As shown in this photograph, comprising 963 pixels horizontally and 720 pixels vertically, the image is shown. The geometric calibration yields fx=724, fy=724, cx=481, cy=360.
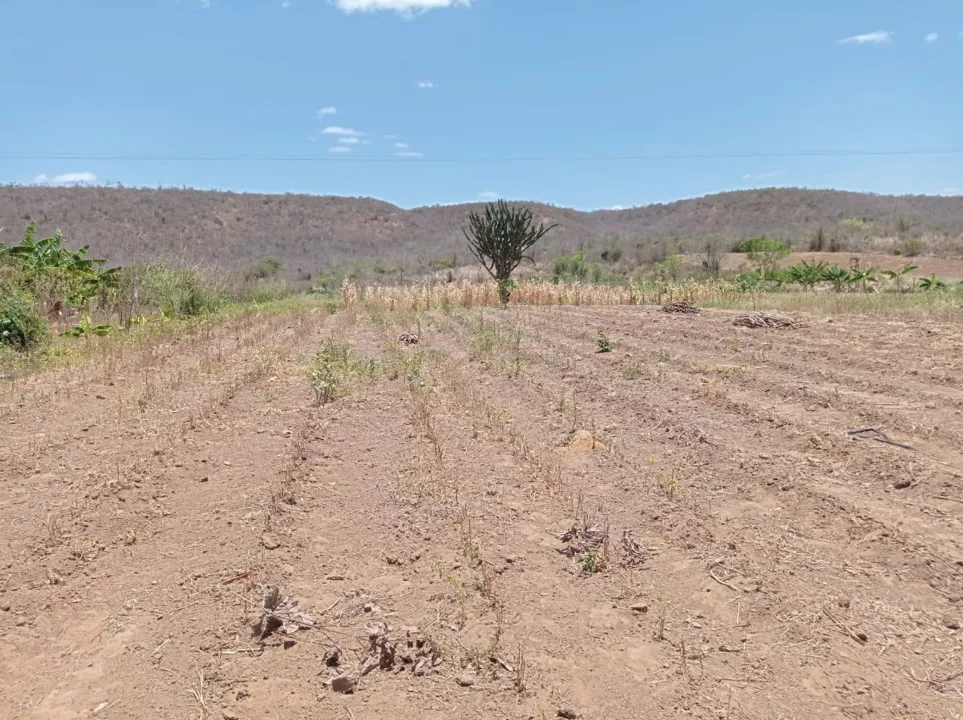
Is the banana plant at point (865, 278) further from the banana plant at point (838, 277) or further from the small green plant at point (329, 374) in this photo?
the small green plant at point (329, 374)

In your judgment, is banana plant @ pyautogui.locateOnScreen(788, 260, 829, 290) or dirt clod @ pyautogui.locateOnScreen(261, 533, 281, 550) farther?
banana plant @ pyautogui.locateOnScreen(788, 260, 829, 290)

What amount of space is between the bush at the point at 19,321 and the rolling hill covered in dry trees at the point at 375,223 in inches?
A: 1055

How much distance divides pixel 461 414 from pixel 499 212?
16.8 metres

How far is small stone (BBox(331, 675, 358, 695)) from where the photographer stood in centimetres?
280

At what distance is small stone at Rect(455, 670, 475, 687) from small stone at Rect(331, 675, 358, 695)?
1.32 ft

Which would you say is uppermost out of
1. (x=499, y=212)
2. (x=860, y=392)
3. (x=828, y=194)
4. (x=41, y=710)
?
(x=828, y=194)

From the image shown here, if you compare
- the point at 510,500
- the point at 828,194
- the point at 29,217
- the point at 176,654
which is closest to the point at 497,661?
the point at 176,654

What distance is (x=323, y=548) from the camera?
3926 millimetres

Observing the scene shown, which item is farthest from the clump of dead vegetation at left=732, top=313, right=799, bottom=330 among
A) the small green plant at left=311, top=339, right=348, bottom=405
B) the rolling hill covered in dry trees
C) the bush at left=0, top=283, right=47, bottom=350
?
the rolling hill covered in dry trees

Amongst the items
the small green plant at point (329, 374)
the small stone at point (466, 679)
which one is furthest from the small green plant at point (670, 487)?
the small green plant at point (329, 374)

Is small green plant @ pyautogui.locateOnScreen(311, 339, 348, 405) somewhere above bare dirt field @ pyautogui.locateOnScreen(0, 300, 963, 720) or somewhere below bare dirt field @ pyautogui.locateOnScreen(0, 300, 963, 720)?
above

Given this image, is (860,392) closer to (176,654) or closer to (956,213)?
(176,654)

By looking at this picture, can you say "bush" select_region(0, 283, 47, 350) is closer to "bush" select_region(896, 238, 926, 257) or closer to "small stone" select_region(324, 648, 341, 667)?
"small stone" select_region(324, 648, 341, 667)

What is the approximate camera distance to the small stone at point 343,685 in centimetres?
280
